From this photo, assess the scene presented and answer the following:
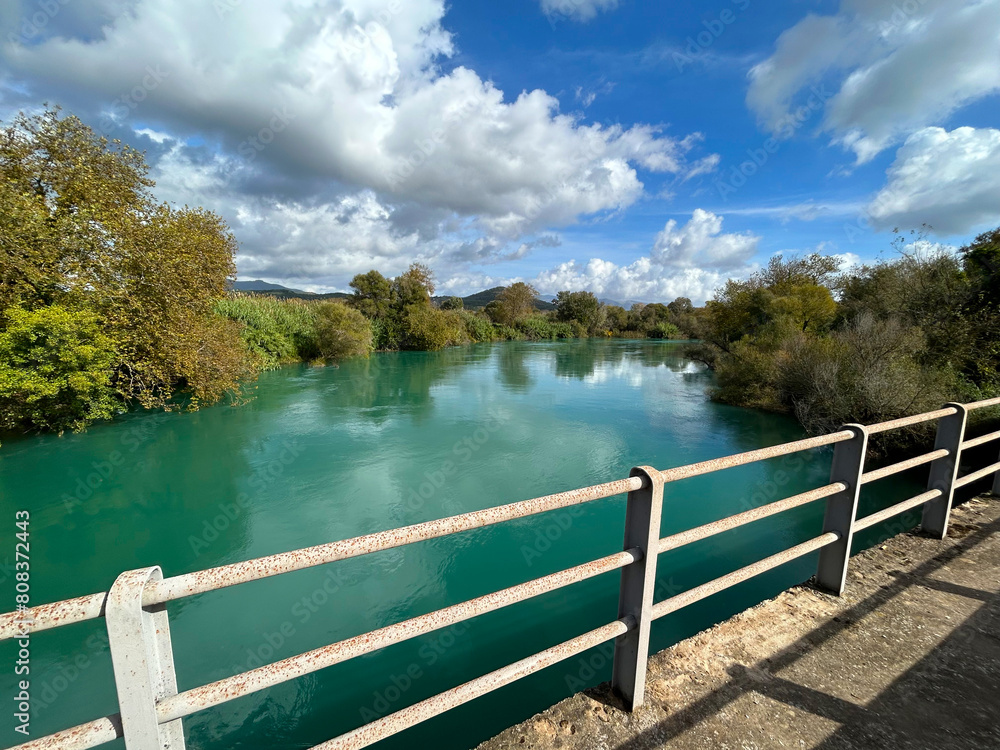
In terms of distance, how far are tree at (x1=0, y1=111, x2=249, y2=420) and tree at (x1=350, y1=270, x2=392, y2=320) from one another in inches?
951

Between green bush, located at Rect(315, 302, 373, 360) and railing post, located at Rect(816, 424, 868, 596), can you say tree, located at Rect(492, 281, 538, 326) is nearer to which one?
green bush, located at Rect(315, 302, 373, 360)

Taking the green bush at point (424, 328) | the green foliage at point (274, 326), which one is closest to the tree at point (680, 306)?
the green bush at point (424, 328)

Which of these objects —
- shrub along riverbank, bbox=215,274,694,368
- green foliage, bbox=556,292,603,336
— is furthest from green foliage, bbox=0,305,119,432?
green foliage, bbox=556,292,603,336

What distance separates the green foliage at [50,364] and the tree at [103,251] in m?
0.49

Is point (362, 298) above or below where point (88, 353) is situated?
above

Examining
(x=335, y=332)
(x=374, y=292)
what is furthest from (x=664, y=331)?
(x=335, y=332)

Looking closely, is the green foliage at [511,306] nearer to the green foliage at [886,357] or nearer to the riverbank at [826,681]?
the green foliage at [886,357]

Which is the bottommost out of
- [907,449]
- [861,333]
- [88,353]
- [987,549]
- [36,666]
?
[36,666]

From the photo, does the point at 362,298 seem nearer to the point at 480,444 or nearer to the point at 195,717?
the point at 480,444

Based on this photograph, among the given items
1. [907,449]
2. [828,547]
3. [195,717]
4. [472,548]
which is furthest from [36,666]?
[907,449]

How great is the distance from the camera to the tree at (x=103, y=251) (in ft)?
28.0

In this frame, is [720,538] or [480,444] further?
[480,444]

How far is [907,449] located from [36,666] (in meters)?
13.7

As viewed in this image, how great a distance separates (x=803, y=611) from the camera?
2.66 m
